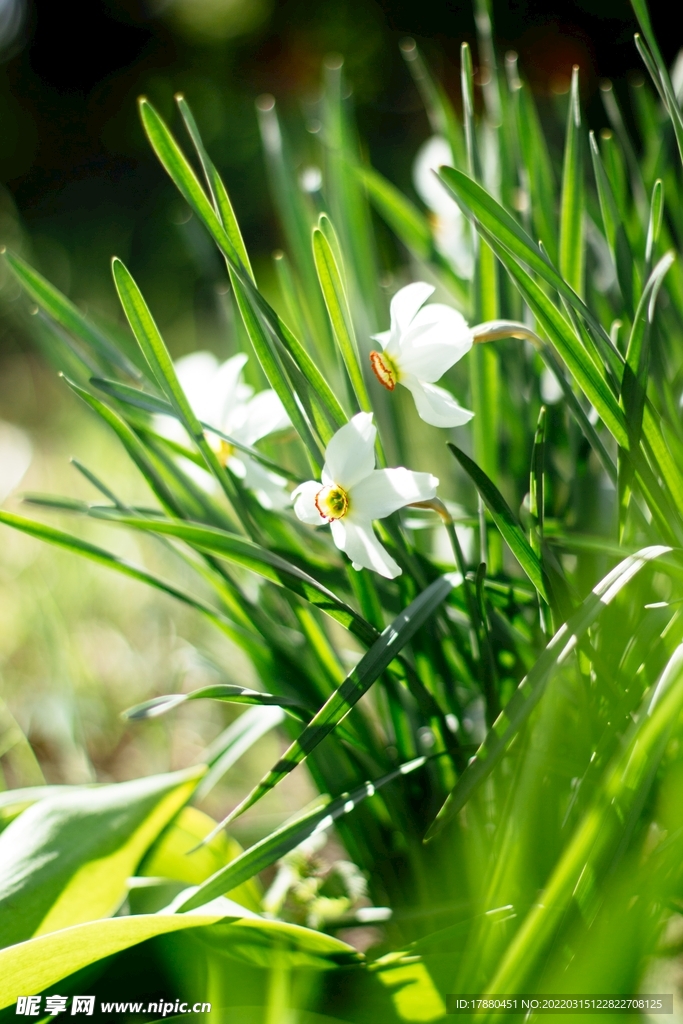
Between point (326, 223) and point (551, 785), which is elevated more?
point (326, 223)

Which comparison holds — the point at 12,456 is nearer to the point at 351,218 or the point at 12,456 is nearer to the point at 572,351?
the point at 351,218

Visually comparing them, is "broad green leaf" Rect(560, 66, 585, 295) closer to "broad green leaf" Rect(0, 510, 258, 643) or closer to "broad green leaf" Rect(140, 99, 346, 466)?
"broad green leaf" Rect(140, 99, 346, 466)

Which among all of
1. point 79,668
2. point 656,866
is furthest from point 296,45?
point 656,866

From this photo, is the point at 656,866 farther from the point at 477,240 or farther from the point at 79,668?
the point at 79,668

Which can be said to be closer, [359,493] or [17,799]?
[359,493]

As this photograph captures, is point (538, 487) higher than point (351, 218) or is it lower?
lower

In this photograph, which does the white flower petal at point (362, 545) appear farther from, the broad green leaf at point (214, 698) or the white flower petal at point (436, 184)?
the white flower petal at point (436, 184)

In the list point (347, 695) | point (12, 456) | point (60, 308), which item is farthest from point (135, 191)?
point (347, 695)
